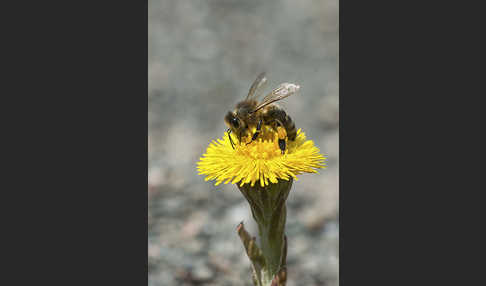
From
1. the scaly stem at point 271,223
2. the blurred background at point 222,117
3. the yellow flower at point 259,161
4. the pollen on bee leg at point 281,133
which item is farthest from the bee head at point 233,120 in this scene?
the blurred background at point 222,117

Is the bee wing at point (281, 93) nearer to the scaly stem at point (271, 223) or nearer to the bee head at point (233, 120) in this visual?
the bee head at point (233, 120)

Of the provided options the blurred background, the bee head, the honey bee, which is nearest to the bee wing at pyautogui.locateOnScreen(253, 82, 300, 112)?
the honey bee

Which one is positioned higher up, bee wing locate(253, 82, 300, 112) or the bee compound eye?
bee wing locate(253, 82, 300, 112)

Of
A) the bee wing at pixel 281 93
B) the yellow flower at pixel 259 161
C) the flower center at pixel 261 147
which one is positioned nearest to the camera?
the yellow flower at pixel 259 161

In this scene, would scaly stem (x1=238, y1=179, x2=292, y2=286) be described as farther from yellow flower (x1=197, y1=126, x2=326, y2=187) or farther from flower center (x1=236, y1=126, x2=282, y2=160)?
flower center (x1=236, y1=126, x2=282, y2=160)

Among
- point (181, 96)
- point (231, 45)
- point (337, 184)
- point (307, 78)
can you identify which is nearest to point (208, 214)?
point (337, 184)

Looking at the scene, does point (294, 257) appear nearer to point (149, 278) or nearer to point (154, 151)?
point (149, 278)

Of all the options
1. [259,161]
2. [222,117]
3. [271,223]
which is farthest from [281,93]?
[222,117]

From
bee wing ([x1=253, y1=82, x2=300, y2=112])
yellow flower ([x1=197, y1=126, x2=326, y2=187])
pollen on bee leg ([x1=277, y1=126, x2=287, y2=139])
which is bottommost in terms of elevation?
yellow flower ([x1=197, y1=126, x2=326, y2=187])
